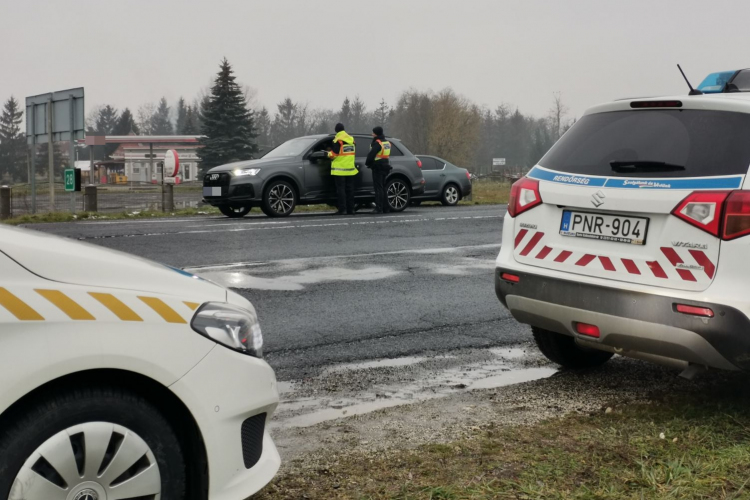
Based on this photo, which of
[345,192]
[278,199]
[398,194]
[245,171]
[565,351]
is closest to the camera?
[565,351]

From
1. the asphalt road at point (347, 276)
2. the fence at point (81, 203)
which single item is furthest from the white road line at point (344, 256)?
the fence at point (81, 203)

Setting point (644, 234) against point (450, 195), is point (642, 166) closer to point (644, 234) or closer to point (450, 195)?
point (644, 234)

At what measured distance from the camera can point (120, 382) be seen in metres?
2.63

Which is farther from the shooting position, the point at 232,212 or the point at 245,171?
the point at 232,212

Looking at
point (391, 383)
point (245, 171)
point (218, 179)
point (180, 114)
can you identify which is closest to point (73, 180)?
point (218, 179)

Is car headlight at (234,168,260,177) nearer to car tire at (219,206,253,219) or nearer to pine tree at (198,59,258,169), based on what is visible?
car tire at (219,206,253,219)

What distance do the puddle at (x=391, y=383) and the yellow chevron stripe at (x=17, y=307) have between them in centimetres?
206

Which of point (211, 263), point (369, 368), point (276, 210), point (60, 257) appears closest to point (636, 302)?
point (369, 368)

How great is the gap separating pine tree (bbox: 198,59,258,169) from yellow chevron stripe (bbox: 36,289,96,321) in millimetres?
68606

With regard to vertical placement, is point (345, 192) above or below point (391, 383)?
above

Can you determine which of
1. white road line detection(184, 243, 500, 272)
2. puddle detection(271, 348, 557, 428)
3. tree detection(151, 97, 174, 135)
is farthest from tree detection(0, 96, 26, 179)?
puddle detection(271, 348, 557, 428)

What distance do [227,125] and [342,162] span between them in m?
54.1

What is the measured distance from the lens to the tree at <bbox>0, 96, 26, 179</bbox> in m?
101

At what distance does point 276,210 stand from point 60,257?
595 inches
